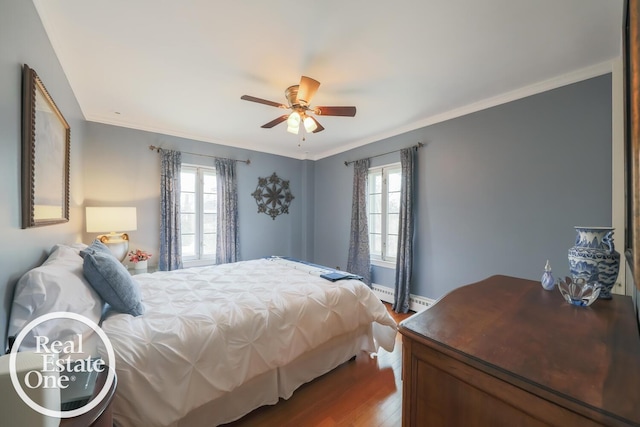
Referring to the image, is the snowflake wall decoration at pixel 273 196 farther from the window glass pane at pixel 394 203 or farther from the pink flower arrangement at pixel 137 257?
the window glass pane at pixel 394 203

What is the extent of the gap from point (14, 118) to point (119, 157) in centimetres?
242

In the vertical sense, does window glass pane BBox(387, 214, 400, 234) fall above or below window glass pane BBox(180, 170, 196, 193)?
below

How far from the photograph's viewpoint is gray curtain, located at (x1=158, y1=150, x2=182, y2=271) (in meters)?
3.45

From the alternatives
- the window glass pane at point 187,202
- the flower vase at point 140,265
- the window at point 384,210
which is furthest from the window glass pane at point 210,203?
the window at point 384,210

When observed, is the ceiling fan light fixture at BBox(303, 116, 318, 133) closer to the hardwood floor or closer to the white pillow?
the white pillow

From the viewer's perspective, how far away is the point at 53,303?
1118 millimetres

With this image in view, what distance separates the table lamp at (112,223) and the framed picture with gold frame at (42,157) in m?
0.79

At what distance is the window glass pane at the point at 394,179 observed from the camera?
144 inches

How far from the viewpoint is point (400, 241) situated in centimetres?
337

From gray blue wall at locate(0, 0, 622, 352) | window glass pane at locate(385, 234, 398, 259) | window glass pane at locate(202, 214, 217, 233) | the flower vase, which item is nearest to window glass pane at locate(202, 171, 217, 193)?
gray blue wall at locate(0, 0, 622, 352)

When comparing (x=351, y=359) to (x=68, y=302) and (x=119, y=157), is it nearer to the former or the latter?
(x=68, y=302)

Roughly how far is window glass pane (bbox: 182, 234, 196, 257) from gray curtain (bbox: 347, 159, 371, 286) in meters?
2.49

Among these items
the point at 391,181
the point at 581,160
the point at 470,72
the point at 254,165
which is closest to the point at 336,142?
the point at 391,181

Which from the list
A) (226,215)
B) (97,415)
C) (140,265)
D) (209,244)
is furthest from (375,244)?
(97,415)
